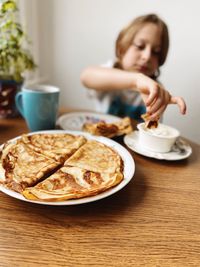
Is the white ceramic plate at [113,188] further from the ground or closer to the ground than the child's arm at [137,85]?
closer to the ground

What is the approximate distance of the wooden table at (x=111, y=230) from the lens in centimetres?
37

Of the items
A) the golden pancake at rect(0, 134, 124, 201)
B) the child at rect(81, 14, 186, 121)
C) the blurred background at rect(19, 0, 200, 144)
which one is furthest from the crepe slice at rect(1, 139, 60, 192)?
the blurred background at rect(19, 0, 200, 144)

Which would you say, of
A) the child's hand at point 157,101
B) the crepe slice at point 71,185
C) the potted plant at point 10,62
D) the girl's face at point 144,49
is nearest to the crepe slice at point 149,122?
the child's hand at point 157,101

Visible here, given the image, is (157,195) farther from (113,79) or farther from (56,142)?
(113,79)

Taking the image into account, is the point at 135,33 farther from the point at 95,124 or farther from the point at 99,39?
the point at 95,124

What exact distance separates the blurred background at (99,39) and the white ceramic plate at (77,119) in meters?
0.88

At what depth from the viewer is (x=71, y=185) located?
49 cm

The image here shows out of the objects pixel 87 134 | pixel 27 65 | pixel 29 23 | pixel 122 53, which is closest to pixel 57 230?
pixel 87 134

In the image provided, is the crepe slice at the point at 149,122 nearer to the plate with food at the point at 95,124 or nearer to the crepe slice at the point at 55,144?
the plate with food at the point at 95,124

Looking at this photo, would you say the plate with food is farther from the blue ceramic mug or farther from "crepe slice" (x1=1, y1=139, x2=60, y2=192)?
"crepe slice" (x1=1, y1=139, x2=60, y2=192)

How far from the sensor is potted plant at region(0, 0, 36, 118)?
0.81 metres

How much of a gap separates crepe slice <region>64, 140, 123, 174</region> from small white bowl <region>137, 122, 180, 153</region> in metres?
0.12

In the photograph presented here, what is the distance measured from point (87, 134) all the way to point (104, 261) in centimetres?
42

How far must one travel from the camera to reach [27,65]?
2.87 feet
